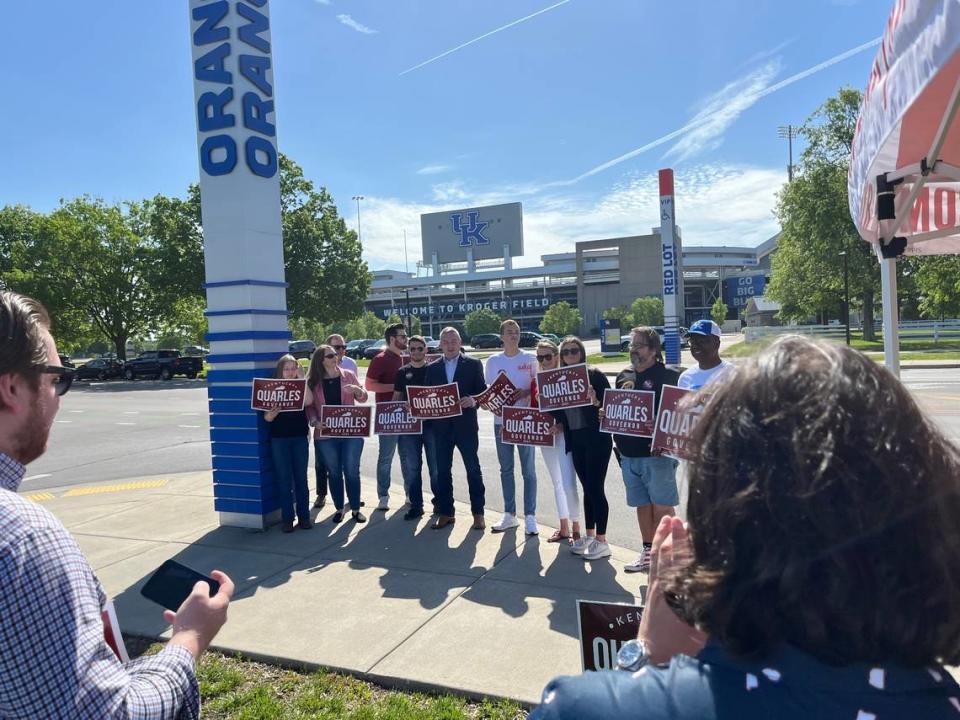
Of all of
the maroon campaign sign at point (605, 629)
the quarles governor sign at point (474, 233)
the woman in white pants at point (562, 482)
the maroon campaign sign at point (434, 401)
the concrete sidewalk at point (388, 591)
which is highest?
the quarles governor sign at point (474, 233)

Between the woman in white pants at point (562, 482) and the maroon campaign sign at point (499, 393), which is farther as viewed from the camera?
the maroon campaign sign at point (499, 393)

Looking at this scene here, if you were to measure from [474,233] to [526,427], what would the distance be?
77549mm

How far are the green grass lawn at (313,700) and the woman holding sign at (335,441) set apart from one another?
311cm

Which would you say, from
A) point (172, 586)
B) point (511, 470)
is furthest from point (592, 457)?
point (172, 586)

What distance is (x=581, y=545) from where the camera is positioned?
223 inches

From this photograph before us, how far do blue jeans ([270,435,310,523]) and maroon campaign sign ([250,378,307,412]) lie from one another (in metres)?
0.39

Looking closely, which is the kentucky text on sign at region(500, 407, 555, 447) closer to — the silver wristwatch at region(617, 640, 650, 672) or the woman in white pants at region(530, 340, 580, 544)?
the woman in white pants at region(530, 340, 580, 544)

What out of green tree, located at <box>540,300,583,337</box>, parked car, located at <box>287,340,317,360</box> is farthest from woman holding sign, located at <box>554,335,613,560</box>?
green tree, located at <box>540,300,583,337</box>

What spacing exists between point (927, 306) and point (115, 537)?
39853 millimetres

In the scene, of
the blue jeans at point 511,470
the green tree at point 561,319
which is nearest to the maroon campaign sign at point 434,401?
the blue jeans at point 511,470

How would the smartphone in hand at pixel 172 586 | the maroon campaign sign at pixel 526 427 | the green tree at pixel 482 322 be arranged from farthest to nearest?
the green tree at pixel 482 322 < the maroon campaign sign at pixel 526 427 < the smartphone in hand at pixel 172 586

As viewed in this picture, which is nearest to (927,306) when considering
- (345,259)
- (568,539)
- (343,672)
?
(345,259)

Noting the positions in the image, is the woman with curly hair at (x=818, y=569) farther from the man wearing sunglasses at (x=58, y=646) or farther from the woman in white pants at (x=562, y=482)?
the woman in white pants at (x=562, y=482)

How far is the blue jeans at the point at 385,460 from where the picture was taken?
7.30 metres
